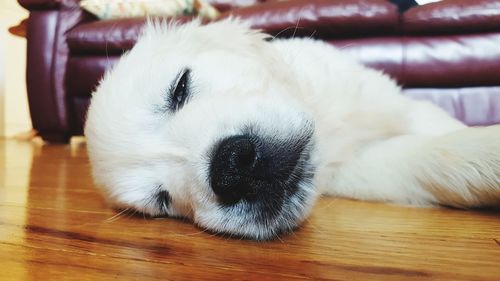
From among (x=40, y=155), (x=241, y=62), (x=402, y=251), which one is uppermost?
(x=241, y=62)

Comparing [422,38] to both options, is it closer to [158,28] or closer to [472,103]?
[472,103]

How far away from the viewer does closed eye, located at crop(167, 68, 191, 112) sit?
1.21m

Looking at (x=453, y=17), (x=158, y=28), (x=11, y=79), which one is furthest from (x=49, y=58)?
(x=453, y=17)

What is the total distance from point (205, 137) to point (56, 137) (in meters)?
3.27

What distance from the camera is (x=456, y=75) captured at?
269 cm

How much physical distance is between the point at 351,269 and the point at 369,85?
1.04 meters

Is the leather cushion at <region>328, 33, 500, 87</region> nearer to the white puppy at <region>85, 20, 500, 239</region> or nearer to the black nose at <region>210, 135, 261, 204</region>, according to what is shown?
the white puppy at <region>85, 20, 500, 239</region>

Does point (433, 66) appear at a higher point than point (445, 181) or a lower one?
lower

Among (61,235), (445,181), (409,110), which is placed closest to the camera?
(61,235)

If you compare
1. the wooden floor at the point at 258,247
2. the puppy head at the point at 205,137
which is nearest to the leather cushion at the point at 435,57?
the puppy head at the point at 205,137

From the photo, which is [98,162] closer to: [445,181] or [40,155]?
[445,181]

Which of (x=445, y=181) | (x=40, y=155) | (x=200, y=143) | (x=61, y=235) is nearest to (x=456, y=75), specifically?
(x=445, y=181)

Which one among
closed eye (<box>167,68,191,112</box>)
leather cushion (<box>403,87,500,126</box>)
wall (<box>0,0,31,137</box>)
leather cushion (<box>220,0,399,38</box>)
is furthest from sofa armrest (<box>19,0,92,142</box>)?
closed eye (<box>167,68,191,112</box>)

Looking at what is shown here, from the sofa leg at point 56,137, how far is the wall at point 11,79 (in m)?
1.66
